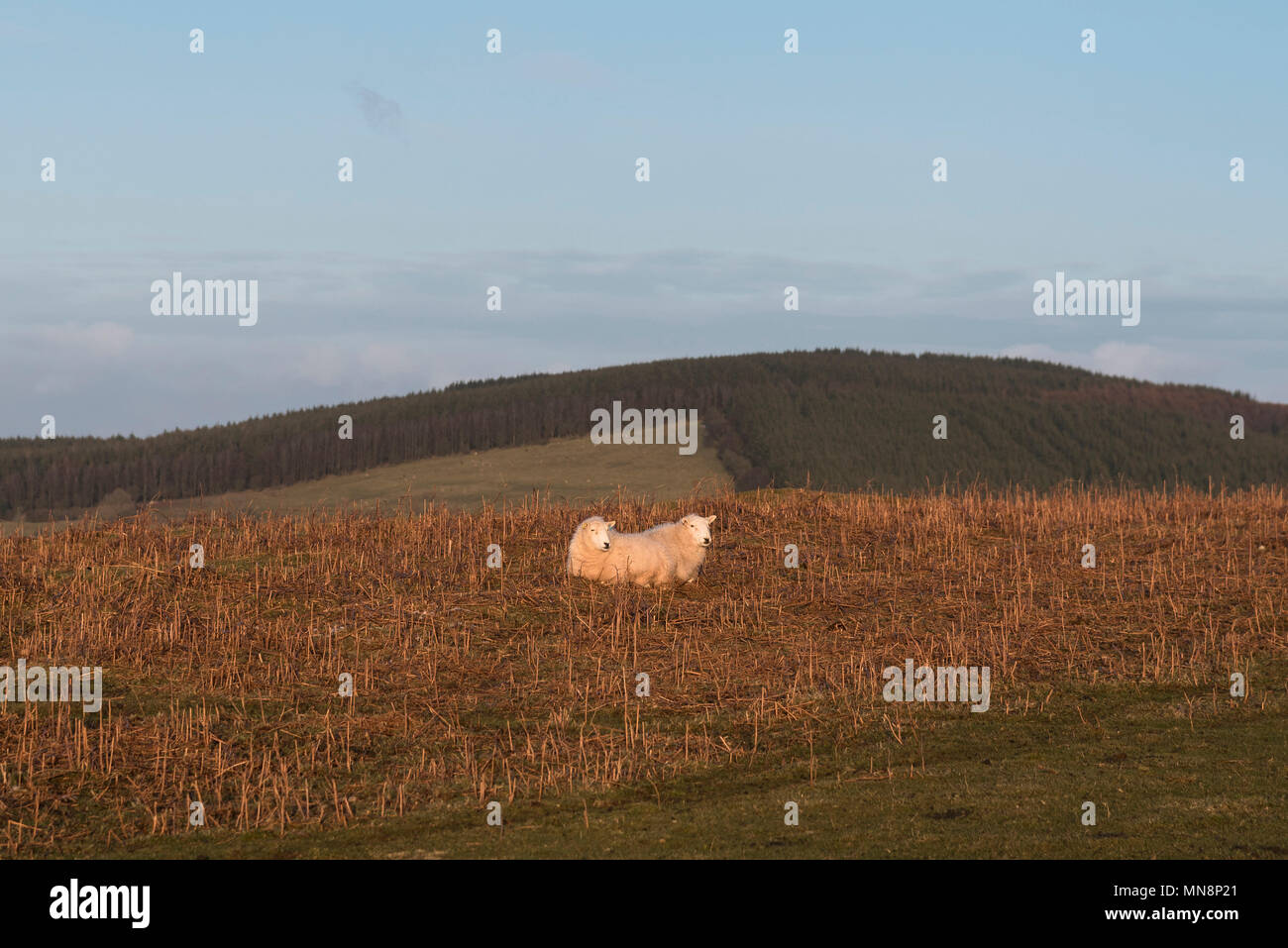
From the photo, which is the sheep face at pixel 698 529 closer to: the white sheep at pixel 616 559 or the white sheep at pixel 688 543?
the white sheep at pixel 688 543

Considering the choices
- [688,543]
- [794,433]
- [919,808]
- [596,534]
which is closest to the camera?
[919,808]

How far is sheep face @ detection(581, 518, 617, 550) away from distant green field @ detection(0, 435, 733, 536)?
3804 centimetres

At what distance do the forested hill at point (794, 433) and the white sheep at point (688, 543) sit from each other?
56.2m

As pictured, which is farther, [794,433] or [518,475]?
[794,433]

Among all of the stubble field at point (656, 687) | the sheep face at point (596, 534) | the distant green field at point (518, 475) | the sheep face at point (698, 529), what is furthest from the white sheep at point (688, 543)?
the distant green field at point (518, 475)

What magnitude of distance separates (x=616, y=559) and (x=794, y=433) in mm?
72332

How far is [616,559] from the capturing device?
1941 centimetres

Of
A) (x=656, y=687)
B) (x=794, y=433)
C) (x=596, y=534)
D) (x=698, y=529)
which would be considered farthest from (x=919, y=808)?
(x=794, y=433)

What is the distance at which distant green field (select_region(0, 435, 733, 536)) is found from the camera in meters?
64.1

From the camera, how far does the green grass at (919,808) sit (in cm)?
873

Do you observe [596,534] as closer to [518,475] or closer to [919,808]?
[919,808]

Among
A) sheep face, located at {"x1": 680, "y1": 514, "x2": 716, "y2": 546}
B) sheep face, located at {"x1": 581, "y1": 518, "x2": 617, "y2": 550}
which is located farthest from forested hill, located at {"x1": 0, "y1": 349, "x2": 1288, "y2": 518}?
sheep face, located at {"x1": 581, "y1": 518, "x2": 617, "y2": 550}

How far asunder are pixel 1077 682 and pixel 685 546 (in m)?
7.18
